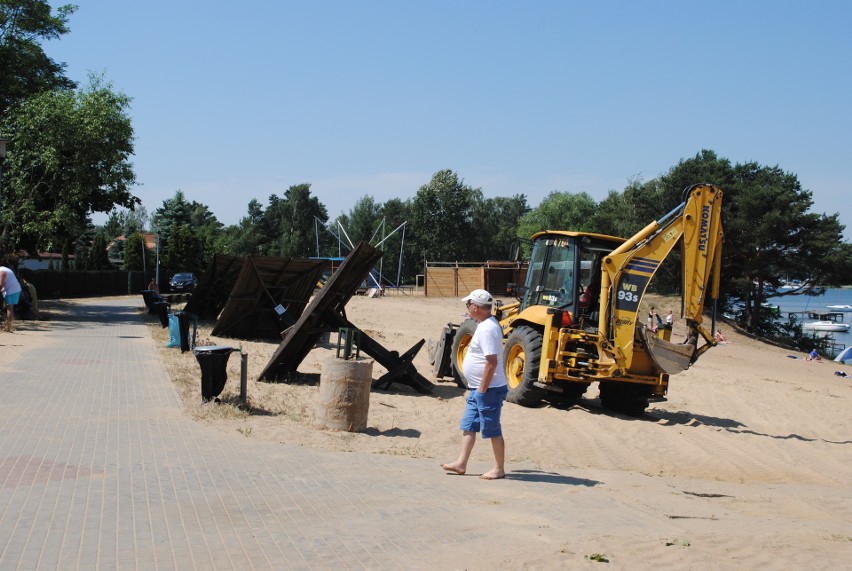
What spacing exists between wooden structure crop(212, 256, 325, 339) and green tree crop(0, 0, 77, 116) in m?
15.7

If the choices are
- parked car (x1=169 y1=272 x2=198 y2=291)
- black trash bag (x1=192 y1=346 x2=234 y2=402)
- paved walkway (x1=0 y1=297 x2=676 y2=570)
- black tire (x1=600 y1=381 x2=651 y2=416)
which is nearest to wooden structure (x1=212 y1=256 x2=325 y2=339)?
black tire (x1=600 y1=381 x2=651 y2=416)

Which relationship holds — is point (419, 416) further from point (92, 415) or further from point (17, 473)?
point (17, 473)

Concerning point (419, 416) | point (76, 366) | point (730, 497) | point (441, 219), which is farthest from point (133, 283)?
point (730, 497)

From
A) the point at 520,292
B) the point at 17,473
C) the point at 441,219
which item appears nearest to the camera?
the point at 17,473

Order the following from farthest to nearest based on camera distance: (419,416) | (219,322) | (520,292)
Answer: (219,322) → (520,292) → (419,416)

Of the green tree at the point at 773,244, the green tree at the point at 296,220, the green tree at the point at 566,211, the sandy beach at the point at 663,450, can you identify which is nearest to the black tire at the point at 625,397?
the sandy beach at the point at 663,450

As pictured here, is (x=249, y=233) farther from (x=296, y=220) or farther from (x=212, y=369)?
(x=212, y=369)

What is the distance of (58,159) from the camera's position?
27.7 meters

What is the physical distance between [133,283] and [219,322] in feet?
152

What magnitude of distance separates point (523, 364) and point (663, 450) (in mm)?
3299

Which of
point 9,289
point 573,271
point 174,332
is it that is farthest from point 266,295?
point 573,271

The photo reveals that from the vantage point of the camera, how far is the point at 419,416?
40.1 ft

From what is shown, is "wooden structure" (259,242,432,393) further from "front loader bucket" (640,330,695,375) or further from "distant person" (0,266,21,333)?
"distant person" (0,266,21,333)

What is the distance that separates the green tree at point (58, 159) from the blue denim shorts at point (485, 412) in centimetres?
2331
